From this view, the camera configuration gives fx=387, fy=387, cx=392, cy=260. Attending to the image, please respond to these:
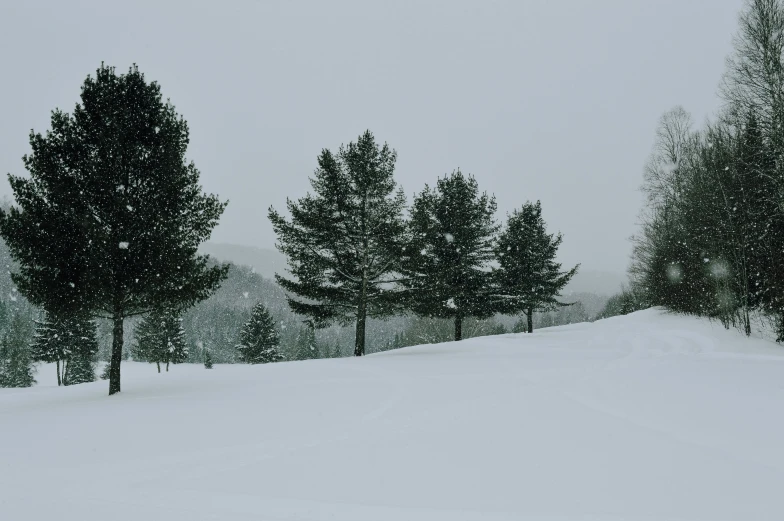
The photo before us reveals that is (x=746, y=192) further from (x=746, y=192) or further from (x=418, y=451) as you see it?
(x=418, y=451)

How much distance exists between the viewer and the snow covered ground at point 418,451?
365cm

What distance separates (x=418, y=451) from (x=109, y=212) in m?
10.1

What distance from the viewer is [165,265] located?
1054 centimetres

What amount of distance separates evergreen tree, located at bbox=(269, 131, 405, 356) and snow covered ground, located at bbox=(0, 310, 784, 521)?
7.72m

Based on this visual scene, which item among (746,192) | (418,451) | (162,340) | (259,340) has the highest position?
(746,192)

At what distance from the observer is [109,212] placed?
1022 cm

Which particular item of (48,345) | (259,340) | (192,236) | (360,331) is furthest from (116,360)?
(48,345)

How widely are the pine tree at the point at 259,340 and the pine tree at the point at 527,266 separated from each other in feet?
94.3

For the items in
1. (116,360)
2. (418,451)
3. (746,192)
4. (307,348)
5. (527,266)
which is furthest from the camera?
(307,348)

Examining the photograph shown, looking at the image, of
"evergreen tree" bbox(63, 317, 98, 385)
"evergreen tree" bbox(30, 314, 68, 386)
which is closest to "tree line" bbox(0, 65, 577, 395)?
"evergreen tree" bbox(63, 317, 98, 385)

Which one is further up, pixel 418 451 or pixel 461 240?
pixel 461 240

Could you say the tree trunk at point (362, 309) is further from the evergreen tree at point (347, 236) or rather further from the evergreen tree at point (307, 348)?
the evergreen tree at point (307, 348)

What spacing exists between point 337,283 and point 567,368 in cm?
1032

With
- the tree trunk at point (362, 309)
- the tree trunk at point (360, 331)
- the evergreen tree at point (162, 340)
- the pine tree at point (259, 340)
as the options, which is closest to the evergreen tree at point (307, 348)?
the pine tree at point (259, 340)
